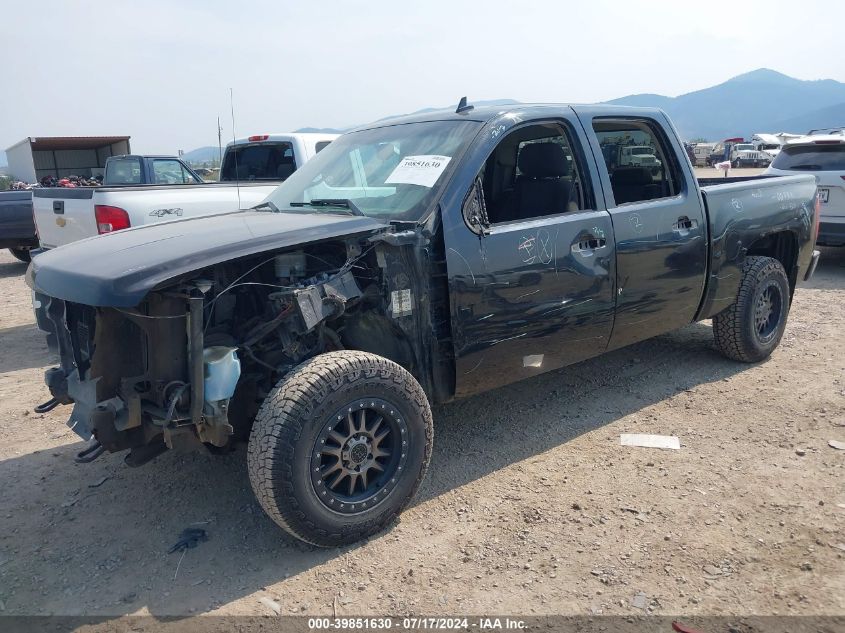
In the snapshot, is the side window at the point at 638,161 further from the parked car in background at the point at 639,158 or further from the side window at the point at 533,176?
the side window at the point at 533,176

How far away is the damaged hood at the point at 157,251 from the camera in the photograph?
2.61m

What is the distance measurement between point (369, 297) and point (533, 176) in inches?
70.8

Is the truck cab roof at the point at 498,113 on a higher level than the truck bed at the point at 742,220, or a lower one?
higher

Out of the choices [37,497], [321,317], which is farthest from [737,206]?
[37,497]

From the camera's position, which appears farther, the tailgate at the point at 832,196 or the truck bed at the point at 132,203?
the tailgate at the point at 832,196

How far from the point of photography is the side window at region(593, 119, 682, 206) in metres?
4.58

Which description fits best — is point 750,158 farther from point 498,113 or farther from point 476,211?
point 476,211

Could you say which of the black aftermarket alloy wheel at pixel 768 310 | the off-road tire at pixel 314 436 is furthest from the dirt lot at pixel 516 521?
the black aftermarket alloy wheel at pixel 768 310

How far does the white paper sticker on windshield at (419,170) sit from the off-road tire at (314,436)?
1034 mm

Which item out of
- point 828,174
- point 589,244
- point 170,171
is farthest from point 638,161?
point 170,171

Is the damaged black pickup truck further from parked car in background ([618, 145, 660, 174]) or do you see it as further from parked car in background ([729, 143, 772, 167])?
parked car in background ([729, 143, 772, 167])

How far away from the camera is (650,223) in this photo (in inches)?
165

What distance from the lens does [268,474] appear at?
2.78 m

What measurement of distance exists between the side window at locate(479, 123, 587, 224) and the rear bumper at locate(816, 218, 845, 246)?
5973mm
